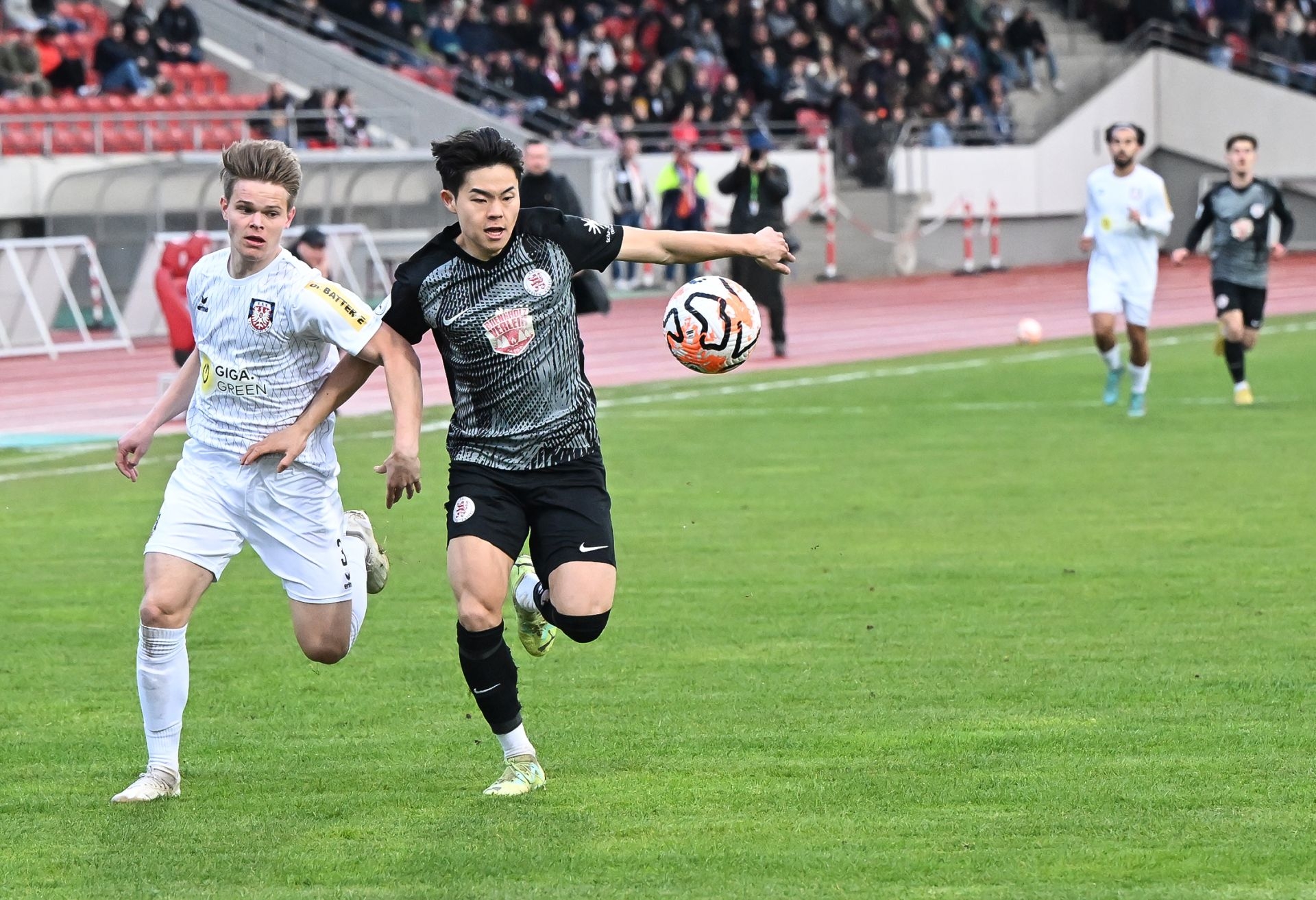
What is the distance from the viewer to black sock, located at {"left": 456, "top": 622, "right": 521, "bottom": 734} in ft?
21.0

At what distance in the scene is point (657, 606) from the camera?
988 centimetres

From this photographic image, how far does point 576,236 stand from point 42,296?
2003 cm

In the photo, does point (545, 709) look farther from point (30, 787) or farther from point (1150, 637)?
point (1150, 637)

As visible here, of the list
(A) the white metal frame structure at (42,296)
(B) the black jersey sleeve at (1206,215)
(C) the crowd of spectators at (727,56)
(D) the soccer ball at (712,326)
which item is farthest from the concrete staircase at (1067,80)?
(D) the soccer ball at (712,326)

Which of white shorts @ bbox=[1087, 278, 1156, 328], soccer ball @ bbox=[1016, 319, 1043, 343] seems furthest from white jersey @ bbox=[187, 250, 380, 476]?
soccer ball @ bbox=[1016, 319, 1043, 343]

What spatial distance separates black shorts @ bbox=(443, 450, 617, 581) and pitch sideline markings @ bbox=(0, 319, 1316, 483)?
9.47 meters

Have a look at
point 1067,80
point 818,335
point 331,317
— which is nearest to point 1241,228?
point 818,335

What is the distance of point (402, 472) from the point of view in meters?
6.30

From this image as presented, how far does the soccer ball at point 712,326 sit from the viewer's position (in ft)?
23.4

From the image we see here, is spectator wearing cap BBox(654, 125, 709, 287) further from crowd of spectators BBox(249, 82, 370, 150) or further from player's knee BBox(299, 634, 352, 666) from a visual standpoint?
player's knee BBox(299, 634, 352, 666)

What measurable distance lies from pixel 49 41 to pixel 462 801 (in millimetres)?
26365

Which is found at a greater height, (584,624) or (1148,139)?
(1148,139)

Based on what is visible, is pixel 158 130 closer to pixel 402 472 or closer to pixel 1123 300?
pixel 1123 300

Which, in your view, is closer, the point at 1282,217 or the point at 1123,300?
the point at 1123,300
